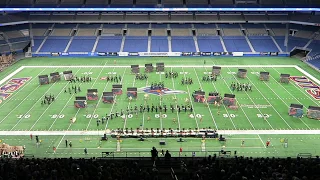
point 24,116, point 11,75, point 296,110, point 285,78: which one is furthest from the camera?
point 11,75

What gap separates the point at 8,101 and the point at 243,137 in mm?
25121

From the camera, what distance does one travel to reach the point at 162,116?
32.4m

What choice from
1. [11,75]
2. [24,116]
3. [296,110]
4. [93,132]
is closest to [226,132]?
[296,110]

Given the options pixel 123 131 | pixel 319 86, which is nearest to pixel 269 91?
pixel 319 86

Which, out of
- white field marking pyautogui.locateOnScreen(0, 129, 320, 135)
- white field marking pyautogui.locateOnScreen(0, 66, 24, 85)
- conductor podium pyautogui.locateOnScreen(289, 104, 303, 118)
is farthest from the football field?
conductor podium pyautogui.locateOnScreen(289, 104, 303, 118)

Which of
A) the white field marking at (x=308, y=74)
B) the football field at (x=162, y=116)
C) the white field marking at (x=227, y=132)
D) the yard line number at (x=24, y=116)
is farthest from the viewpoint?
the white field marking at (x=308, y=74)

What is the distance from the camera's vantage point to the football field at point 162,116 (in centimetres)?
2714

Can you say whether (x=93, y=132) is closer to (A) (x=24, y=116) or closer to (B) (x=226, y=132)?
(A) (x=24, y=116)

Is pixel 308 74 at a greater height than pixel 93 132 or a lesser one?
greater

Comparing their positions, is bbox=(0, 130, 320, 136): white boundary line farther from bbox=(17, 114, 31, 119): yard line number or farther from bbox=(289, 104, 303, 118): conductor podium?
bbox=(17, 114, 31, 119): yard line number

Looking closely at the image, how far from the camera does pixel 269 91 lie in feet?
129

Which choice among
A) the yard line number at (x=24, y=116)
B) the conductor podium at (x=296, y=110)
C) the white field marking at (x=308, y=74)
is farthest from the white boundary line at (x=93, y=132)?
the white field marking at (x=308, y=74)

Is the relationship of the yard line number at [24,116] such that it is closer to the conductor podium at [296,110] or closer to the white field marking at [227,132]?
the white field marking at [227,132]

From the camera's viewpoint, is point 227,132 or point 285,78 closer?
point 227,132
